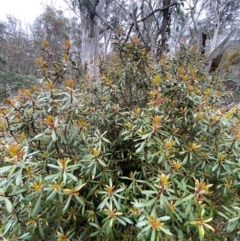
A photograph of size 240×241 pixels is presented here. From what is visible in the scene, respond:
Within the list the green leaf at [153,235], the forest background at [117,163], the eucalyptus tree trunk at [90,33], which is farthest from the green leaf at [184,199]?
the eucalyptus tree trunk at [90,33]

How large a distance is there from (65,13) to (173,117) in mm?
15726

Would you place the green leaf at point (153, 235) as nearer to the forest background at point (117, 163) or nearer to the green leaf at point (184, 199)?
the forest background at point (117, 163)

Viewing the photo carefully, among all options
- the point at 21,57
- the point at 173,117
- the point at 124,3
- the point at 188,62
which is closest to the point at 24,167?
the point at 173,117

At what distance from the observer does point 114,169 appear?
1.61 meters

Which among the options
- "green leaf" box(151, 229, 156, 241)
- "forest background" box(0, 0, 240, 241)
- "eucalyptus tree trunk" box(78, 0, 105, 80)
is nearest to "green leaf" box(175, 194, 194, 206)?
"forest background" box(0, 0, 240, 241)

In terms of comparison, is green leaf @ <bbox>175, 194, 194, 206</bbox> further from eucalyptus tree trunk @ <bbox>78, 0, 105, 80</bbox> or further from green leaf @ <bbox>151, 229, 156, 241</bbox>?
eucalyptus tree trunk @ <bbox>78, 0, 105, 80</bbox>

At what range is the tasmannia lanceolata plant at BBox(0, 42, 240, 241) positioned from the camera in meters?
1.14

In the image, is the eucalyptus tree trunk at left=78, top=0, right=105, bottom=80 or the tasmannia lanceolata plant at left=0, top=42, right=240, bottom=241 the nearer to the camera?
the tasmannia lanceolata plant at left=0, top=42, right=240, bottom=241

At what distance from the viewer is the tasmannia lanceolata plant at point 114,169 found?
1.14 meters

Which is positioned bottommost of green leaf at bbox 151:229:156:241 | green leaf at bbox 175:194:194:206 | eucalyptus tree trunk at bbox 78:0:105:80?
green leaf at bbox 151:229:156:241

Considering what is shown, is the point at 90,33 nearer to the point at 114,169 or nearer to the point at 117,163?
the point at 117,163

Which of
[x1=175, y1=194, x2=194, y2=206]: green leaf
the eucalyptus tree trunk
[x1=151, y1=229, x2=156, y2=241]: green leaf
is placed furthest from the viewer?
the eucalyptus tree trunk

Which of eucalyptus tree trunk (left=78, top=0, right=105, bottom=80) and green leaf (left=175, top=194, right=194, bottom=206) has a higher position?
eucalyptus tree trunk (left=78, top=0, right=105, bottom=80)

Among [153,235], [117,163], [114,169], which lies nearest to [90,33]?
[117,163]
